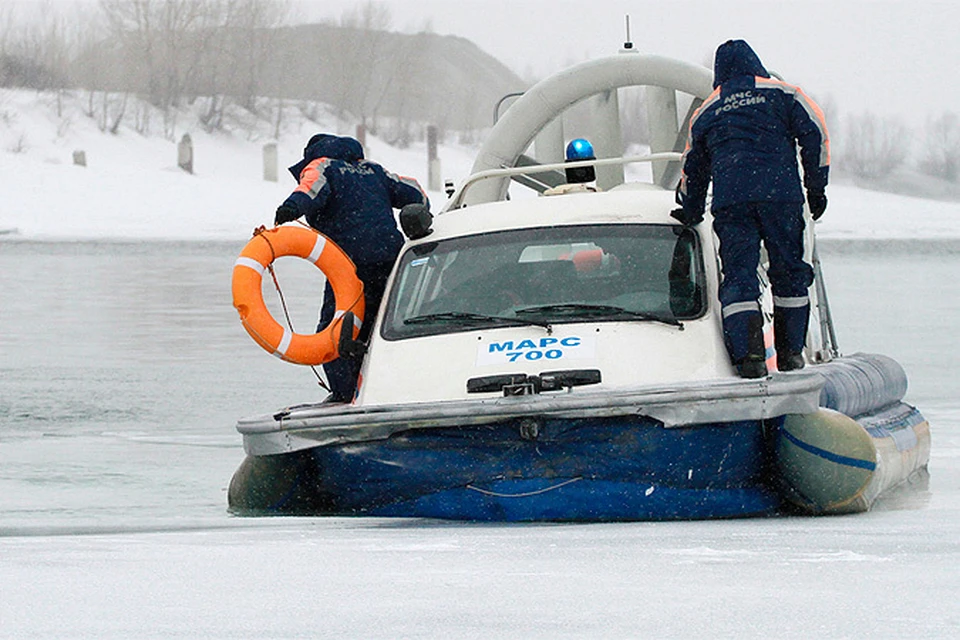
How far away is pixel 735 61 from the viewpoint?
6176 millimetres

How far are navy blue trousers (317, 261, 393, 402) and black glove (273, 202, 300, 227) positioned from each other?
43 centimetres

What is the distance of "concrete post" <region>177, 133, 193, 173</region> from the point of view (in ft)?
129

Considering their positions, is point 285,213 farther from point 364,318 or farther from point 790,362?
point 790,362

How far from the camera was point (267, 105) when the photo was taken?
48.9 meters

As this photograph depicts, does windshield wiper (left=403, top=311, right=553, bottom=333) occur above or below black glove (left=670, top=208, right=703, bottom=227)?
below

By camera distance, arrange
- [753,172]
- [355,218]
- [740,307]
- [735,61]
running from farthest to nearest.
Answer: [355,218] → [735,61] → [753,172] → [740,307]

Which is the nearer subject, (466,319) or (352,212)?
(466,319)

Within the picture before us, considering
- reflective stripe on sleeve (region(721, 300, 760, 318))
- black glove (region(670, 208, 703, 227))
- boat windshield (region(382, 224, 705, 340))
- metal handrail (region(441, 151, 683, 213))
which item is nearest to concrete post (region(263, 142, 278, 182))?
metal handrail (region(441, 151, 683, 213))

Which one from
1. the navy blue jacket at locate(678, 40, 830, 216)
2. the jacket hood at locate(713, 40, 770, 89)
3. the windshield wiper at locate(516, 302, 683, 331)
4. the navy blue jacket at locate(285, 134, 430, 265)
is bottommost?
the windshield wiper at locate(516, 302, 683, 331)

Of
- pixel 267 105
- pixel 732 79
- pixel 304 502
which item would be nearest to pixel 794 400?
pixel 732 79

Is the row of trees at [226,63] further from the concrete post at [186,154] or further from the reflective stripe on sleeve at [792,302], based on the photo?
the reflective stripe on sleeve at [792,302]

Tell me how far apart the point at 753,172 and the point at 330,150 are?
233 centimetres

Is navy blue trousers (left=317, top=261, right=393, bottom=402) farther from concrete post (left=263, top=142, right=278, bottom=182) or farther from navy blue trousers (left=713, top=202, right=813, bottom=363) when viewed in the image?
concrete post (left=263, top=142, right=278, bottom=182)

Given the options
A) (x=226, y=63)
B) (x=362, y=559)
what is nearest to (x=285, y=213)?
(x=362, y=559)
